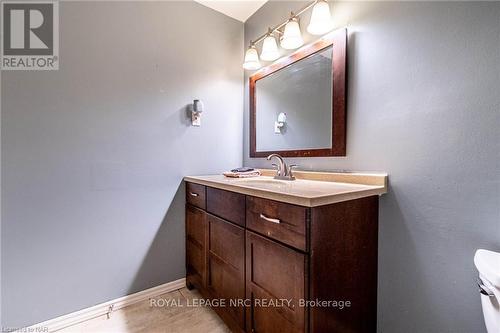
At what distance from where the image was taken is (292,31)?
1.41 metres

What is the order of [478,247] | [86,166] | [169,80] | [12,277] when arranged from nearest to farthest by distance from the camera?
[478,247], [12,277], [86,166], [169,80]

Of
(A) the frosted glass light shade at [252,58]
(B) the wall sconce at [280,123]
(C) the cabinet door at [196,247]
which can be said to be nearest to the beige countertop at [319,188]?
(C) the cabinet door at [196,247]

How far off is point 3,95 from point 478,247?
2.23m

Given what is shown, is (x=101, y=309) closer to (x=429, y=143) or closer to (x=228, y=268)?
(x=228, y=268)

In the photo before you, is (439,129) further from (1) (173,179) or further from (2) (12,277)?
(2) (12,277)

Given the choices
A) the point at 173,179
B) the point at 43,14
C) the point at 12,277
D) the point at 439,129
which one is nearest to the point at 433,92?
the point at 439,129

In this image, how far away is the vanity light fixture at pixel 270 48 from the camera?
1.62 m

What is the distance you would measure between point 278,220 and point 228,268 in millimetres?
510

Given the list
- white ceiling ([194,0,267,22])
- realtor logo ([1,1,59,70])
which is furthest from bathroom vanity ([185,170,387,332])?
Result: white ceiling ([194,0,267,22])

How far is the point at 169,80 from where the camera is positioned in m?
1.66

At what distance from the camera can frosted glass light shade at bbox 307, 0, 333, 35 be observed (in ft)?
4.09

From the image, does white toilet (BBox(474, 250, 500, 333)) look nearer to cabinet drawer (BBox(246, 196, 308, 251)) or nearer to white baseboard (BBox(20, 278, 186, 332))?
cabinet drawer (BBox(246, 196, 308, 251))

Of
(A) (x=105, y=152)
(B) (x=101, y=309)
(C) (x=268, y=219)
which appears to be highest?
(A) (x=105, y=152)

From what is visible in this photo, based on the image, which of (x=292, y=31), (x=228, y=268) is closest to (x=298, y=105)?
(x=292, y=31)
